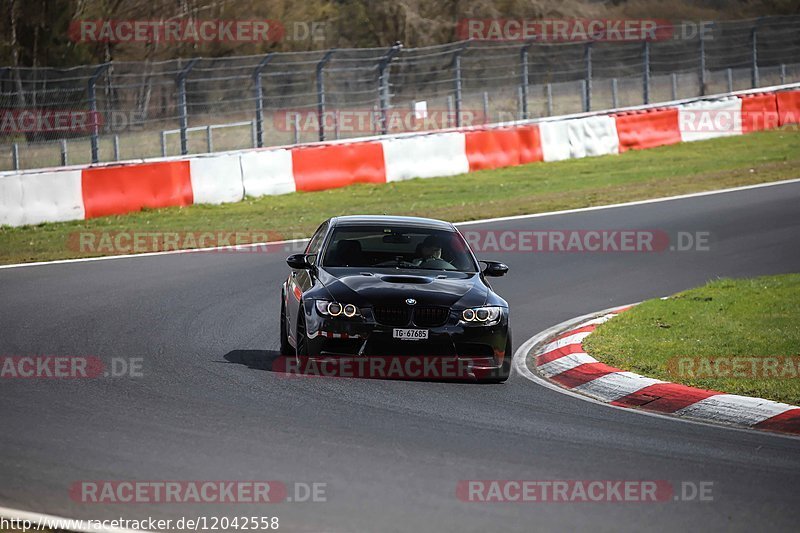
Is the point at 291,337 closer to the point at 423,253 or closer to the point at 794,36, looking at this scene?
the point at 423,253

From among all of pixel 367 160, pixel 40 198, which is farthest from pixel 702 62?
pixel 40 198

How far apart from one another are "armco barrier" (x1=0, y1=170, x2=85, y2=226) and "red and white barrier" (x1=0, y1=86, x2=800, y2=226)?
0.02 metres

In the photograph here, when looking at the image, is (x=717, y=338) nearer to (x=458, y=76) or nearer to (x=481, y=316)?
(x=481, y=316)

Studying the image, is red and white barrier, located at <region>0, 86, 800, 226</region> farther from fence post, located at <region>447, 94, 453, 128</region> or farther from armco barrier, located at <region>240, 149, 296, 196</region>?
fence post, located at <region>447, 94, 453, 128</region>

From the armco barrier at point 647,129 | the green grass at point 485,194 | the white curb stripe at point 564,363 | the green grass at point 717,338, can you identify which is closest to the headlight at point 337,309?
the white curb stripe at point 564,363

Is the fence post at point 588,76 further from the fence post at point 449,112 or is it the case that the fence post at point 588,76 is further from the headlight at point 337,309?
the headlight at point 337,309

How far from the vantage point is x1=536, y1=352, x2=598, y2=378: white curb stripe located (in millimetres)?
10934

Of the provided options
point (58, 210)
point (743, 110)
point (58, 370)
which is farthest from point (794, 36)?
point (58, 370)

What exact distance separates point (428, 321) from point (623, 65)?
23756 mm

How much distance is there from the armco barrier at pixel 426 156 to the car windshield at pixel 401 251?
14088 mm

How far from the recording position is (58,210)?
20812 mm

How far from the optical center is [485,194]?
24.2 meters

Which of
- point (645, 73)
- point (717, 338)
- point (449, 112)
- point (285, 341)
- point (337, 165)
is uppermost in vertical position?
point (645, 73)

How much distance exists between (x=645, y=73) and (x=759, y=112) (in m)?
3.11
